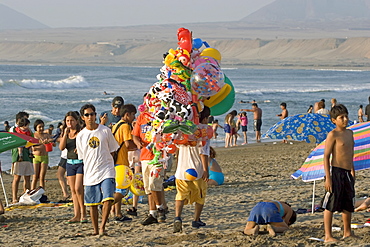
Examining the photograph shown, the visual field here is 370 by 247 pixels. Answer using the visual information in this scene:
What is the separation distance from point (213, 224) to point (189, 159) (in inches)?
38.7

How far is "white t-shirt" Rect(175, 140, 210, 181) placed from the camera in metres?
6.98

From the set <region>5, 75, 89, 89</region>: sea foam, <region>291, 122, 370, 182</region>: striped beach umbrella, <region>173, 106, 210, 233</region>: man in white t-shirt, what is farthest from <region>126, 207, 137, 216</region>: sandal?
<region>5, 75, 89, 89</region>: sea foam

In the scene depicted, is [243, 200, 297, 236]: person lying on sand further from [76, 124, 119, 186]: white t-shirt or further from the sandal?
the sandal

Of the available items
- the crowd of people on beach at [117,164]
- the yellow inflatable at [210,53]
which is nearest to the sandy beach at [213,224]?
the crowd of people on beach at [117,164]

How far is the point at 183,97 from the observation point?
279 inches

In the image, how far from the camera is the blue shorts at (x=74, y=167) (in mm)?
7543

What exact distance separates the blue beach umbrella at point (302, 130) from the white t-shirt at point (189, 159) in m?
2.14

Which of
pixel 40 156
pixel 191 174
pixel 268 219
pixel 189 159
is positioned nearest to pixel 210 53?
pixel 189 159

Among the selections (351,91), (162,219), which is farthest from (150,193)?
(351,91)

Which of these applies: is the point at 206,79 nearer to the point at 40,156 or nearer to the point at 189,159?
the point at 189,159

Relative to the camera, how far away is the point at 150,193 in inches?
297

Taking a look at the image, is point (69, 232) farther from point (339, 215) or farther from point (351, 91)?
point (351, 91)

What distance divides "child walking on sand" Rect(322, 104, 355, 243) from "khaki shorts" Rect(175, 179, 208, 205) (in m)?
1.51

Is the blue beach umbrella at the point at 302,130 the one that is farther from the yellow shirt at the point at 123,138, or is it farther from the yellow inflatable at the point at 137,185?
the yellow shirt at the point at 123,138
